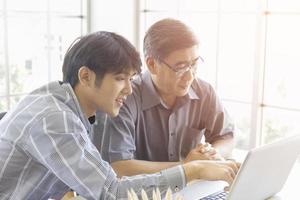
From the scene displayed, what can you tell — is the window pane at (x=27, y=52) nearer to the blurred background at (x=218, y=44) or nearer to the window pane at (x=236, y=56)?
the blurred background at (x=218, y=44)

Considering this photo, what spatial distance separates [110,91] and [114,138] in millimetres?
407

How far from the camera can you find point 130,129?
1829 millimetres

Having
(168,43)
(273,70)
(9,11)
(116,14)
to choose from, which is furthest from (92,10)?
(168,43)

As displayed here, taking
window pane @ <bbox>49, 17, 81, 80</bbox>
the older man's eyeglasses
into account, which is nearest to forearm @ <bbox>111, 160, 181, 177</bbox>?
the older man's eyeglasses

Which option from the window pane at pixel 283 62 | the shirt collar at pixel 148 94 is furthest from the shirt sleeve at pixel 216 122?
the window pane at pixel 283 62

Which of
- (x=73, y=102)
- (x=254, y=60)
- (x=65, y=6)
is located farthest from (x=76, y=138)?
(x=65, y=6)

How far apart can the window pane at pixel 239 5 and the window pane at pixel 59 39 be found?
1038 millimetres

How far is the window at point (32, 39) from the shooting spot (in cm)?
275

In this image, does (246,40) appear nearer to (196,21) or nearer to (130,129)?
(196,21)

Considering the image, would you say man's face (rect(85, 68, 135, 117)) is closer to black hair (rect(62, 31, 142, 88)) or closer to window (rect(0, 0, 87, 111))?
black hair (rect(62, 31, 142, 88))

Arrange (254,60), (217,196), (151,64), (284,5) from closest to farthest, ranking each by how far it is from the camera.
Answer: (217,196)
(151,64)
(284,5)
(254,60)

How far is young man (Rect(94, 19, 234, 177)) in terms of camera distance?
5.76 ft

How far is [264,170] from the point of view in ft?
4.27

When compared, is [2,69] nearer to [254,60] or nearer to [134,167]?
[134,167]
